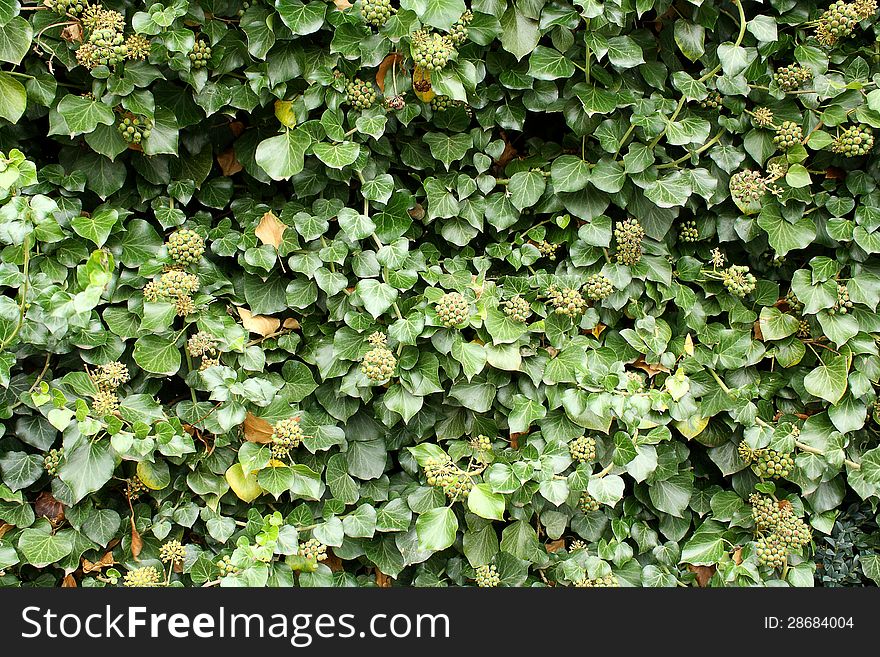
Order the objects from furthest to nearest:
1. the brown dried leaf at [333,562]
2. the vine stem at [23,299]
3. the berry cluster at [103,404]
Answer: the brown dried leaf at [333,562] → the berry cluster at [103,404] → the vine stem at [23,299]

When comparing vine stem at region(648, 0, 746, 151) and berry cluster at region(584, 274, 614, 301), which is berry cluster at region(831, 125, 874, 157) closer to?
vine stem at region(648, 0, 746, 151)

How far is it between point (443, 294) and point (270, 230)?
615 mm

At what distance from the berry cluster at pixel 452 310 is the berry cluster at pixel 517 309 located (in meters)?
0.18

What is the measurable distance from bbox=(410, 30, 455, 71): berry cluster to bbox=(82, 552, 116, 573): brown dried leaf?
6.21ft

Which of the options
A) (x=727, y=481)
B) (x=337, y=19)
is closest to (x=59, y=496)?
(x=337, y=19)

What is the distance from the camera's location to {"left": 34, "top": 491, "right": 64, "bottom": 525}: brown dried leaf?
7.54 feet

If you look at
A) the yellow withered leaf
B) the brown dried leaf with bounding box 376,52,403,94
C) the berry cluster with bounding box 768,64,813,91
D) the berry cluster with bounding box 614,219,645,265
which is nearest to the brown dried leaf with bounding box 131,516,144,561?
the yellow withered leaf

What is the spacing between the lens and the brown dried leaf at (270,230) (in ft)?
7.59

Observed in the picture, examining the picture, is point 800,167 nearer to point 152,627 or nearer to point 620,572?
point 620,572

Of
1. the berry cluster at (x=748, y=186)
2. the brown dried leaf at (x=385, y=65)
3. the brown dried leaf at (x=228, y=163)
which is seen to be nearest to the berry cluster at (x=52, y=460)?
the brown dried leaf at (x=228, y=163)

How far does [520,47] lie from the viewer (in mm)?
2246

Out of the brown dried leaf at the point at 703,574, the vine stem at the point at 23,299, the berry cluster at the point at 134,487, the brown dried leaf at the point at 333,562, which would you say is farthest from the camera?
the brown dried leaf at the point at 703,574

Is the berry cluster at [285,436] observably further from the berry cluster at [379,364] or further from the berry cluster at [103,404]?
the berry cluster at [103,404]

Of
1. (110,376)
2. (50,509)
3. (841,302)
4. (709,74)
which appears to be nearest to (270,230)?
(110,376)
